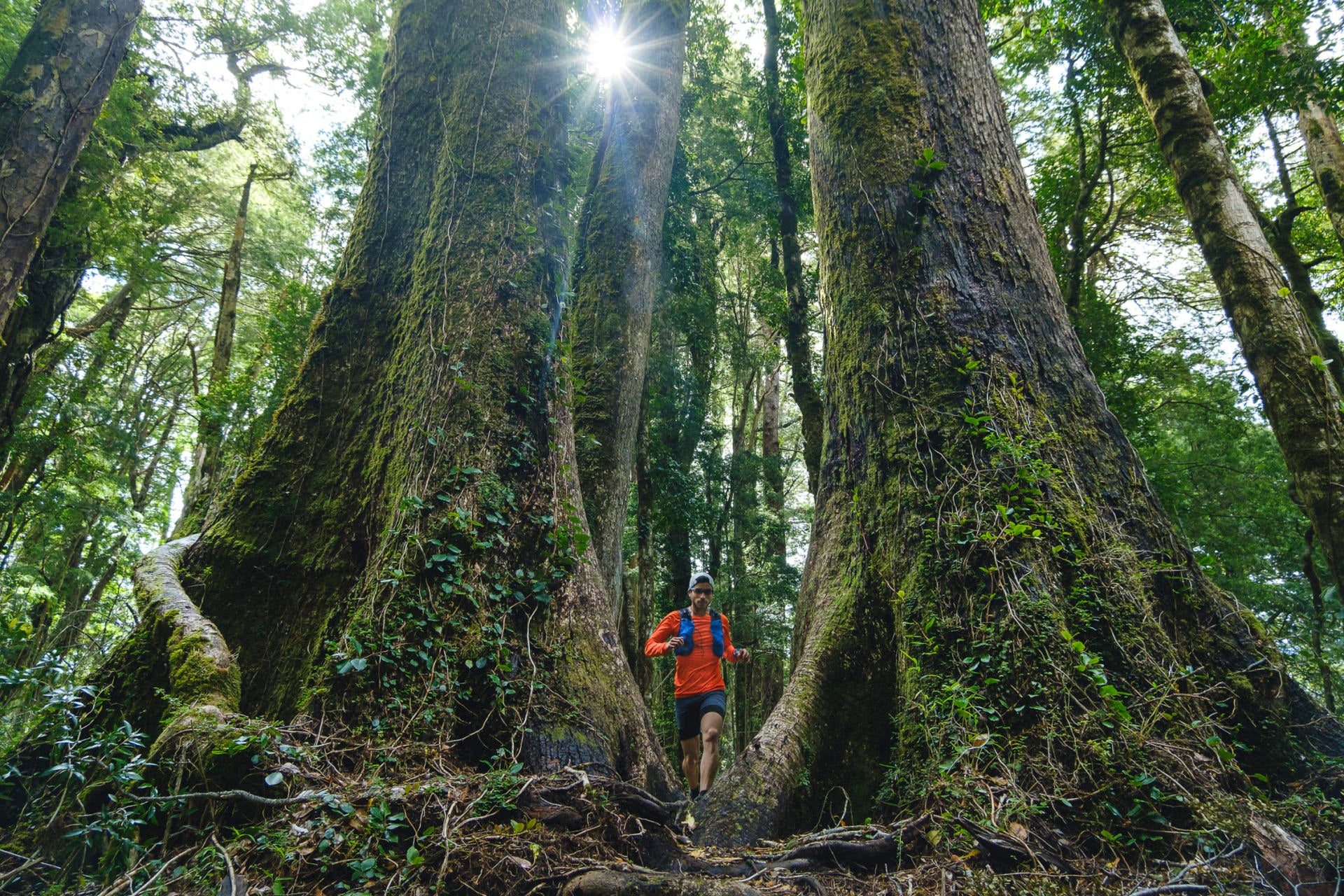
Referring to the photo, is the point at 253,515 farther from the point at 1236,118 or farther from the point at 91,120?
the point at 1236,118

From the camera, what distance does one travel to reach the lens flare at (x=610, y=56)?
24.8 ft

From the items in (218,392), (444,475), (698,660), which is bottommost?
(698,660)

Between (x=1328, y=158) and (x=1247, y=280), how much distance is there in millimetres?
7539

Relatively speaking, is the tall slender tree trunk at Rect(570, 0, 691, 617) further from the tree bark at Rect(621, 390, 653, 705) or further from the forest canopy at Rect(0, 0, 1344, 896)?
the tree bark at Rect(621, 390, 653, 705)

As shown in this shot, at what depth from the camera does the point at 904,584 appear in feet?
10.2

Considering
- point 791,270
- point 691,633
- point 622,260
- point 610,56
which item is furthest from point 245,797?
point 791,270

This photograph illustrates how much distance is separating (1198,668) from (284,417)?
16.4ft

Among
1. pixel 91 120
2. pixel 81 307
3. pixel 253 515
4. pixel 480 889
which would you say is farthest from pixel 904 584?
pixel 81 307

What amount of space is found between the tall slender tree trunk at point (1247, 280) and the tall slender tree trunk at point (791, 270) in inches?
220

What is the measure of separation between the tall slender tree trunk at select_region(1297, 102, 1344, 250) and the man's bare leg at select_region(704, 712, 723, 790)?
35.2 ft

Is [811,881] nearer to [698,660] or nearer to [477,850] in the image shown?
[477,850]

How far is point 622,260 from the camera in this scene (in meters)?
6.53

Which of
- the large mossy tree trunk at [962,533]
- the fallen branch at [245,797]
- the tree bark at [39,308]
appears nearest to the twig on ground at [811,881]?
the large mossy tree trunk at [962,533]

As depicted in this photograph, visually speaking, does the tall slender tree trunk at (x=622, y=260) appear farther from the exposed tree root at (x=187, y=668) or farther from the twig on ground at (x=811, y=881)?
the twig on ground at (x=811, y=881)
